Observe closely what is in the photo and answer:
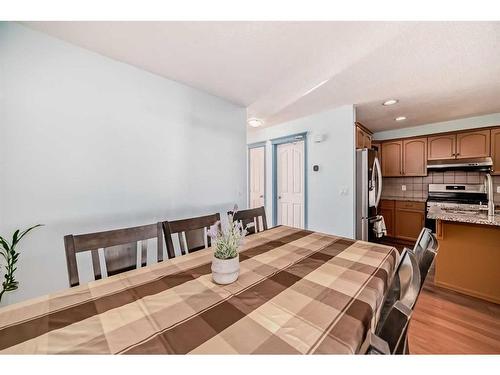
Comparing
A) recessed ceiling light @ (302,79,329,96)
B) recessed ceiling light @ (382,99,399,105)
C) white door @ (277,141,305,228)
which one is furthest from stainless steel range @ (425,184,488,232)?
recessed ceiling light @ (302,79,329,96)

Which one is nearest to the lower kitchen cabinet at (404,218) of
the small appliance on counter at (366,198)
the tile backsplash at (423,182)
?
the tile backsplash at (423,182)

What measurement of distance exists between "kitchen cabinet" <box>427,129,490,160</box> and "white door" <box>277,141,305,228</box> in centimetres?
232

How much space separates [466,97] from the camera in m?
2.50

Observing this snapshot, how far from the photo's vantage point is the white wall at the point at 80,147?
1342mm

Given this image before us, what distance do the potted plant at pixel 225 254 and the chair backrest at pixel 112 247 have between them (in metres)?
0.52

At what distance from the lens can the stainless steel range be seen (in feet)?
10.5

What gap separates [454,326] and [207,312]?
2149 millimetres

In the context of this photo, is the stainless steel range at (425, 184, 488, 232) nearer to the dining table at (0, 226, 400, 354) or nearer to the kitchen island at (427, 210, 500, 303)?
the kitchen island at (427, 210, 500, 303)

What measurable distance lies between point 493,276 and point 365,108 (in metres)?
2.33

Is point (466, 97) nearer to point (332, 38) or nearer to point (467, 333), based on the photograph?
point (332, 38)

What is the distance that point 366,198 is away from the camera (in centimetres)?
275

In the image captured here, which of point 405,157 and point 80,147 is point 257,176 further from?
point 80,147

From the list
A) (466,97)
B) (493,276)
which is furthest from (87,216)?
(466,97)

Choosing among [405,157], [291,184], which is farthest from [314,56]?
[405,157]
